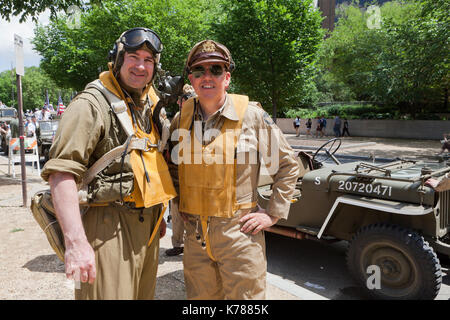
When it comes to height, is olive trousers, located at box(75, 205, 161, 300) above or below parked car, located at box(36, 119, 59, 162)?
below

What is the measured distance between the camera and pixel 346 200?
3822mm

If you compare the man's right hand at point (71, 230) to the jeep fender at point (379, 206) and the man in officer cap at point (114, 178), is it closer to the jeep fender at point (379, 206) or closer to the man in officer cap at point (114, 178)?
the man in officer cap at point (114, 178)

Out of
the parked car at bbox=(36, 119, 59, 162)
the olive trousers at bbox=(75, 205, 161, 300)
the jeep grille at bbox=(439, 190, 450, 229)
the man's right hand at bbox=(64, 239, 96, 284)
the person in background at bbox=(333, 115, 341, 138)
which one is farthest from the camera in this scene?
the person in background at bbox=(333, 115, 341, 138)

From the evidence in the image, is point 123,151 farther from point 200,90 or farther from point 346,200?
point 346,200

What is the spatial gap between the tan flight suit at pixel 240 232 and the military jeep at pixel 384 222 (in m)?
0.88

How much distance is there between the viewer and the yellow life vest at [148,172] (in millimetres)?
1967

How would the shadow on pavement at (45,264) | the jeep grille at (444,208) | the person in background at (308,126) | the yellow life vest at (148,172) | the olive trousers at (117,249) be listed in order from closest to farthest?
the olive trousers at (117,249) < the yellow life vest at (148,172) < the jeep grille at (444,208) < the shadow on pavement at (45,264) < the person in background at (308,126)

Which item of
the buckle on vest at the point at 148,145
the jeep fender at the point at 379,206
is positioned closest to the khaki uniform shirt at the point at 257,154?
the buckle on vest at the point at 148,145

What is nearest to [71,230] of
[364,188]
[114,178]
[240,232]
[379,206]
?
[114,178]

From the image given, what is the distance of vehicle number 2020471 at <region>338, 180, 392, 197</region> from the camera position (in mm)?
3713

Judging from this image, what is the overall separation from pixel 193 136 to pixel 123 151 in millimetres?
477

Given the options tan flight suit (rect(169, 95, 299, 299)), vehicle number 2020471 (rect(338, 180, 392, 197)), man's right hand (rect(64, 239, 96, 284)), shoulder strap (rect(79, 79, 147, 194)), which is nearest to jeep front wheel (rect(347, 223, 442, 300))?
vehicle number 2020471 (rect(338, 180, 392, 197))

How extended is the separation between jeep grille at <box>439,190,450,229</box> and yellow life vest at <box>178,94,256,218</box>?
2.42 metres

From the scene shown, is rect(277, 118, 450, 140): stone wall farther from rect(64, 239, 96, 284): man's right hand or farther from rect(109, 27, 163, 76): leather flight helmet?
rect(64, 239, 96, 284): man's right hand
